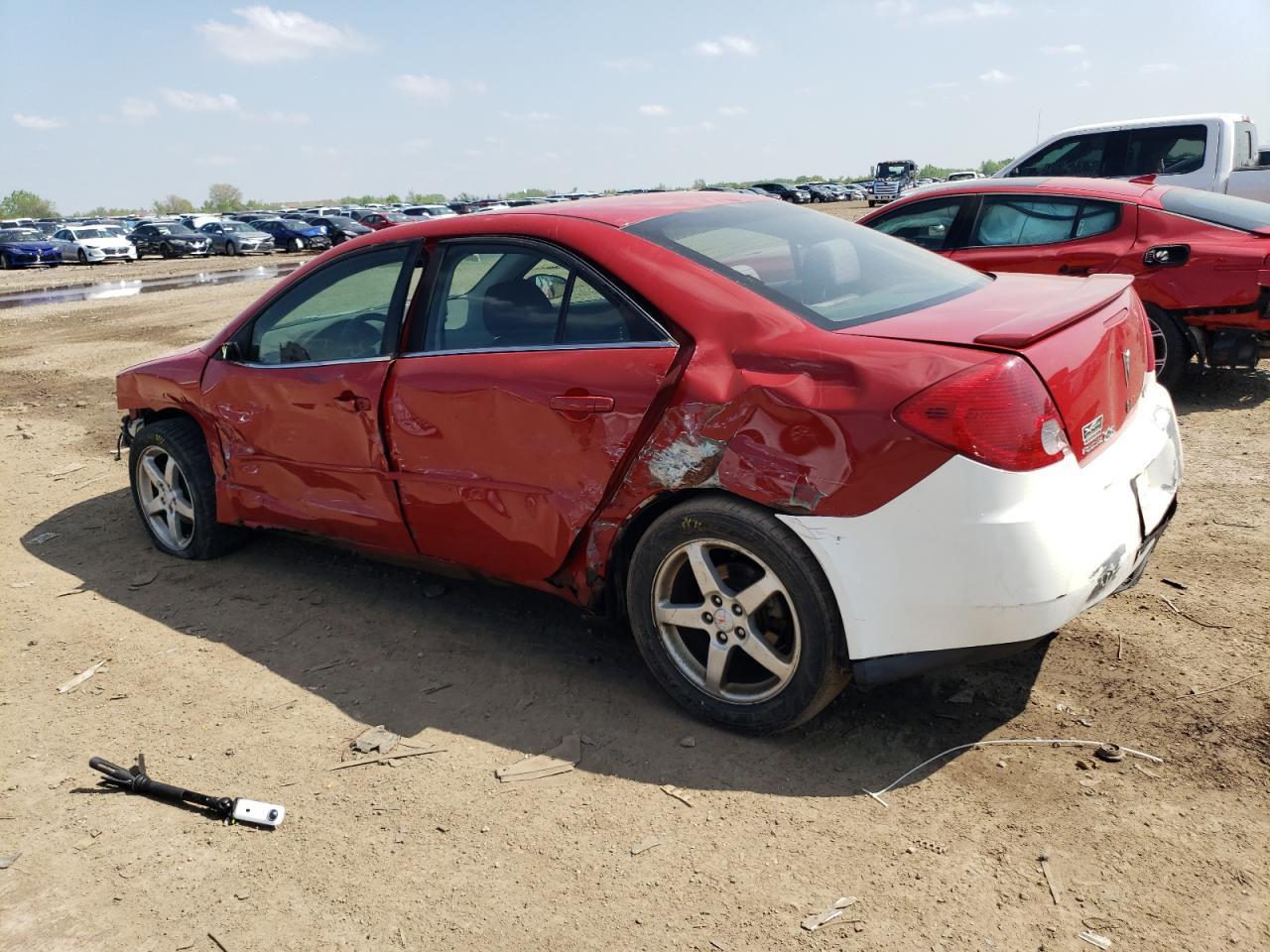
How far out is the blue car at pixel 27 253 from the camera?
33500 millimetres

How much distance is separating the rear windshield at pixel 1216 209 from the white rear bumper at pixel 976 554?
4.86m

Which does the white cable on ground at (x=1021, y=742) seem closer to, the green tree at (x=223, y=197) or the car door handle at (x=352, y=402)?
the car door handle at (x=352, y=402)

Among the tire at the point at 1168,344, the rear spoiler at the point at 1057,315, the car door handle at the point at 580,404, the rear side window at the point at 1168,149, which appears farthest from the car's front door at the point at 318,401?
the rear side window at the point at 1168,149

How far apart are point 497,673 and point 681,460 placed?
4.18 ft

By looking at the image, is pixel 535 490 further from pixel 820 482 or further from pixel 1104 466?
pixel 1104 466

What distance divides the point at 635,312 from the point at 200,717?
214cm

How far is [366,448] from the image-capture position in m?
4.11

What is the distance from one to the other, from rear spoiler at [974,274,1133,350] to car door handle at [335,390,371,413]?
236 centimetres

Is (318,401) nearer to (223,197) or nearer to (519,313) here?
(519,313)

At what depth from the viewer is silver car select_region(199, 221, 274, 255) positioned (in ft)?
130

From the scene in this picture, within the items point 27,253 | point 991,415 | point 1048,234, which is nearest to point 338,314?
point 991,415

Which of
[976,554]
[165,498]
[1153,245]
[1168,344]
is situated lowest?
[165,498]

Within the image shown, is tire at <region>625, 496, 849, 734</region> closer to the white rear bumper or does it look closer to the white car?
the white rear bumper

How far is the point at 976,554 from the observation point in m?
2.71
